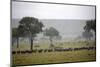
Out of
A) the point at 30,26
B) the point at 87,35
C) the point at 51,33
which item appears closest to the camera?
the point at 30,26

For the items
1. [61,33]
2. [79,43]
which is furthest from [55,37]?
[79,43]

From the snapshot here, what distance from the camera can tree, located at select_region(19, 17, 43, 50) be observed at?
86.7 inches

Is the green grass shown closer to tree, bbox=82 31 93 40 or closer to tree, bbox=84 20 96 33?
tree, bbox=82 31 93 40

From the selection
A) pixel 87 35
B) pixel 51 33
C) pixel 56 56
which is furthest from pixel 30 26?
pixel 87 35

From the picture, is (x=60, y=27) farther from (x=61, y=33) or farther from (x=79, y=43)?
(x=79, y=43)

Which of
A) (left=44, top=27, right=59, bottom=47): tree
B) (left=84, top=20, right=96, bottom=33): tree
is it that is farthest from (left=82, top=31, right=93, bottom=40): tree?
(left=44, top=27, right=59, bottom=47): tree

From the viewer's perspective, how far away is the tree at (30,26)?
220 centimetres

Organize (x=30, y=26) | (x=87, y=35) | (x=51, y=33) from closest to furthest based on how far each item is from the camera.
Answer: (x=30, y=26) < (x=51, y=33) < (x=87, y=35)

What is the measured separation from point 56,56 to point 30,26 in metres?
0.52

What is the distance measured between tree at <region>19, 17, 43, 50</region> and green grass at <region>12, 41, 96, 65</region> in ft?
0.45

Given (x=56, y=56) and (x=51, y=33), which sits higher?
(x=51, y=33)

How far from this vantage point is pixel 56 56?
236cm

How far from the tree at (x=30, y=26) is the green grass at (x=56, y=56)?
136 millimetres

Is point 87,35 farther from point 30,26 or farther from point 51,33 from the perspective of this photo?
point 30,26
